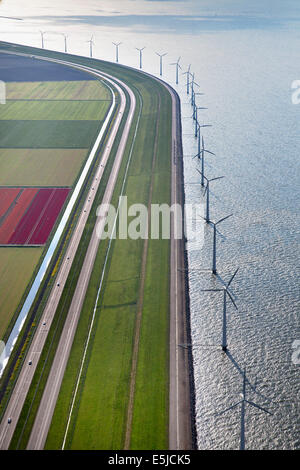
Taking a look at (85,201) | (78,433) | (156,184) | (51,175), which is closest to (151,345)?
(78,433)

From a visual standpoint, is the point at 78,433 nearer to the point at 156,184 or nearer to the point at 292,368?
the point at 292,368

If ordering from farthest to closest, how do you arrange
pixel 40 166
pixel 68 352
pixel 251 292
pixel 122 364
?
pixel 40 166 < pixel 251 292 < pixel 68 352 < pixel 122 364

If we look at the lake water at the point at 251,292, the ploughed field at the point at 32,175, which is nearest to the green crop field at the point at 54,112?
the ploughed field at the point at 32,175

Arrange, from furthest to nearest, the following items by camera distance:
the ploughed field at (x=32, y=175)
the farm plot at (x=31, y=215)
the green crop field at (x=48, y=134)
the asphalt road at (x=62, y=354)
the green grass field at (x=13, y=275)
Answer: the green crop field at (x=48, y=134)
the farm plot at (x=31, y=215)
the ploughed field at (x=32, y=175)
the green grass field at (x=13, y=275)
the asphalt road at (x=62, y=354)

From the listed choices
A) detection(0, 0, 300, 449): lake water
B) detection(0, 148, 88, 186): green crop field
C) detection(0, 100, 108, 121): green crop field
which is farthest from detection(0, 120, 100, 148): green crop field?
detection(0, 0, 300, 449): lake water

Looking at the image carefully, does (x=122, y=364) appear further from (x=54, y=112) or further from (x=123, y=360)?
(x=54, y=112)

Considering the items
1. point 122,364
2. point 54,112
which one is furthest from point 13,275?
point 54,112

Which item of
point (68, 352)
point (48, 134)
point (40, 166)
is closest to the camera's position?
point (68, 352)

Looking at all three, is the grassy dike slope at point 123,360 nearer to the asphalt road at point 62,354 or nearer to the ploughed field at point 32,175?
the asphalt road at point 62,354
